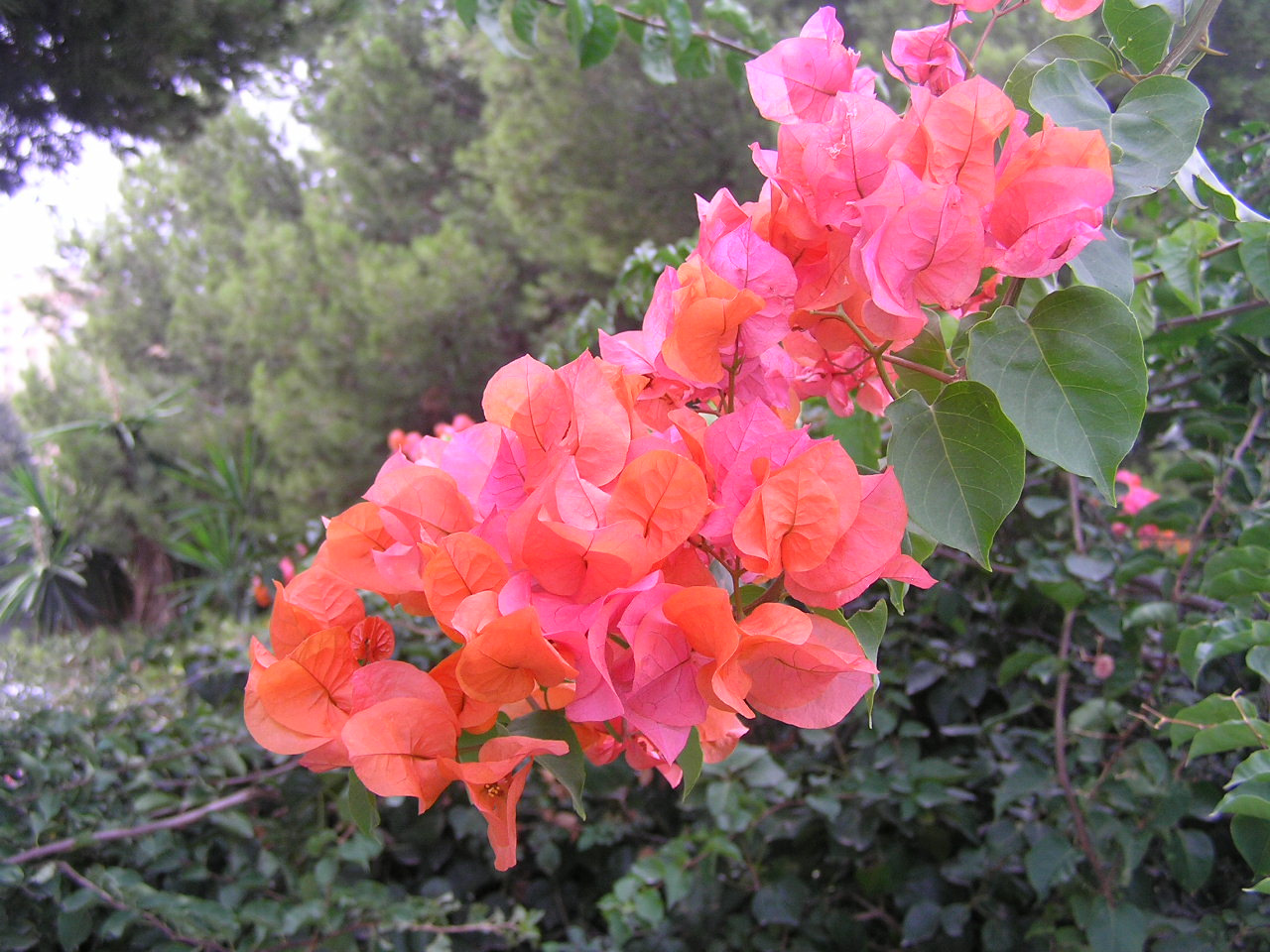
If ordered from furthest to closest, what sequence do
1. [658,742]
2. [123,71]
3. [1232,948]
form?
[123,71] < [1232,948] < [658,742]

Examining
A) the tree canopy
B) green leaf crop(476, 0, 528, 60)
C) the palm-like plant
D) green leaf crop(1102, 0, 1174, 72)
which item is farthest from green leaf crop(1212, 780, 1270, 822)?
the palm-like plant

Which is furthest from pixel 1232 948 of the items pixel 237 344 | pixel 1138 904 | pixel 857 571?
pixel 237 344

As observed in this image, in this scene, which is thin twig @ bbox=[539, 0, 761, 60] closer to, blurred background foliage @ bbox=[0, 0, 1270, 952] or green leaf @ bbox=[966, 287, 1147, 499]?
blurred background foliage @ bbox=[0, 0, 1270, 952]

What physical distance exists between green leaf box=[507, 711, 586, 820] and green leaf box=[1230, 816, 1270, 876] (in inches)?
14.2

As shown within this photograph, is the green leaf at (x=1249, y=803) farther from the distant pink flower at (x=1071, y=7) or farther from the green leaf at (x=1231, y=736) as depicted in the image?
the distant pink flower at (x=1071, y=7)

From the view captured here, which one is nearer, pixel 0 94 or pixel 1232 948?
Answer: pixel 1232 948

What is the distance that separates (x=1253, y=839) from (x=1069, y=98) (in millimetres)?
376

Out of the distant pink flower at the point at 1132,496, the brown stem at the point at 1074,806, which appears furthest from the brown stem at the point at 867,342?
the distant pink flower at the point at 1132,496

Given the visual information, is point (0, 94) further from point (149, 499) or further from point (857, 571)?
point (149, 499)

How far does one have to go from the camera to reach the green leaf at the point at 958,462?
274mm

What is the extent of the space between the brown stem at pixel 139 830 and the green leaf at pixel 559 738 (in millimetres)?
872

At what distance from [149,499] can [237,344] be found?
133 centimetres

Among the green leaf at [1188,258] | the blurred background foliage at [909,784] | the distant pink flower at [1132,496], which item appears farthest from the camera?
the distant pink flower at [1132,496]

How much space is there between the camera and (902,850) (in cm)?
99
